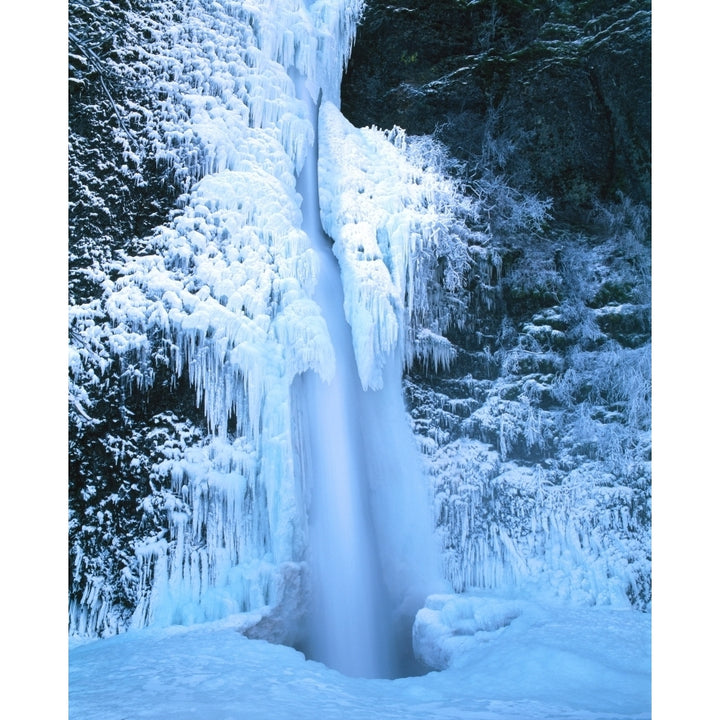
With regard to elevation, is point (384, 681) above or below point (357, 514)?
below

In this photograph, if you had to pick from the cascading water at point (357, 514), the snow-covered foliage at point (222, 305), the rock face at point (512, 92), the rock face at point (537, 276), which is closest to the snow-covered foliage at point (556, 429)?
the rock face at point (537, 276)

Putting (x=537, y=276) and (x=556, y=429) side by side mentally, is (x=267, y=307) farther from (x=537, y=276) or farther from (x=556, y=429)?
(x=556, y=429)

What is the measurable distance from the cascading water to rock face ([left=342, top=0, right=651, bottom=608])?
5.9 inches

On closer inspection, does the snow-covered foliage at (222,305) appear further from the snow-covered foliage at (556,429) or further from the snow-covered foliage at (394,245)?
the snow-covered foliage at (556,429)

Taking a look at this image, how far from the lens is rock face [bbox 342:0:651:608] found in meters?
3.36

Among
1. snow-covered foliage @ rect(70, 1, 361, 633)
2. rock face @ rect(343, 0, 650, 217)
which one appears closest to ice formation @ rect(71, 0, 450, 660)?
snow-covered foliage @ rect(70, 1, 361, 633)

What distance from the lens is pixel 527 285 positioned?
3676 mm

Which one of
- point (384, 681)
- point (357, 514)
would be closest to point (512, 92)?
point (357, 514)

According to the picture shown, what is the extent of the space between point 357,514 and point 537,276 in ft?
4.74

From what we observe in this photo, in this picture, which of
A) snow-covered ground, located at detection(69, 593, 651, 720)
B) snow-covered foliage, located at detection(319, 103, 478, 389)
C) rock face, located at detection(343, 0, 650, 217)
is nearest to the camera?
snow-covered ground, located at detection(69, 593, 651, 720)

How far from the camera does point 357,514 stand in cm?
346

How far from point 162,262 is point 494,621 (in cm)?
219

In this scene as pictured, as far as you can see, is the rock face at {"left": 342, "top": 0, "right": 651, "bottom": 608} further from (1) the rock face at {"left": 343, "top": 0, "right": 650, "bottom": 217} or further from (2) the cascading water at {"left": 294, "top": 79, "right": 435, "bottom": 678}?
(2) the cascading water at {"left": 294, "top": 79, "right": 435, "bottom": 678}
